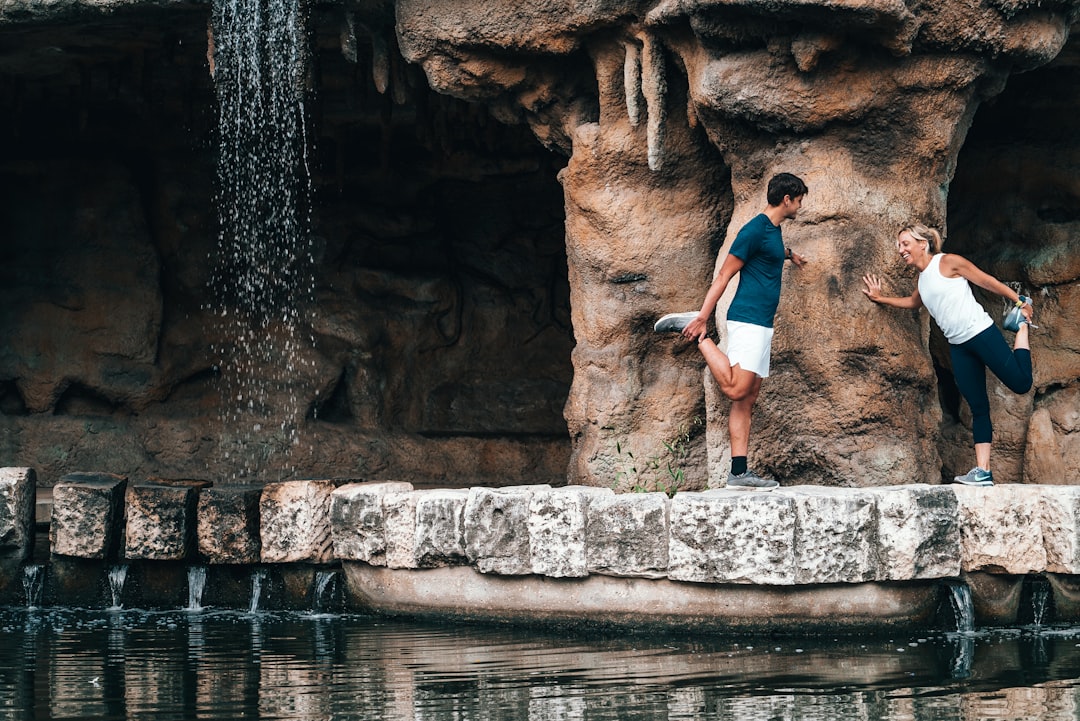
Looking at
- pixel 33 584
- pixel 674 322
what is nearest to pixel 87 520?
pixel 33 584

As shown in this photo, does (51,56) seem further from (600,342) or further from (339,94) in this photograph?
(600,342)

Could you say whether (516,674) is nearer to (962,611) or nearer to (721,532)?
(721,532)

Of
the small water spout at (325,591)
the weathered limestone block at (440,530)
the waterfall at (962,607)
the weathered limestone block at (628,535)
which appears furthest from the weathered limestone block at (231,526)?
the waterfall at (962,607)

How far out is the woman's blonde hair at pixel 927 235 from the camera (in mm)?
8344

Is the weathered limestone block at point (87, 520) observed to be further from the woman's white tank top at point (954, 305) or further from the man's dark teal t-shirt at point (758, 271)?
the woman's white tank top at point (954, 305)

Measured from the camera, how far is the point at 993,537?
750 centimetres

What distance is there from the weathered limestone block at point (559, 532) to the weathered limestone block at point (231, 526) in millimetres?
2014

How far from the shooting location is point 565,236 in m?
11.1

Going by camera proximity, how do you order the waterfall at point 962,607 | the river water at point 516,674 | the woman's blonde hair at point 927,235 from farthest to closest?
the woman's blonde hair at point 927,235
the waterfall at point 962,607
the river water at point 516,674

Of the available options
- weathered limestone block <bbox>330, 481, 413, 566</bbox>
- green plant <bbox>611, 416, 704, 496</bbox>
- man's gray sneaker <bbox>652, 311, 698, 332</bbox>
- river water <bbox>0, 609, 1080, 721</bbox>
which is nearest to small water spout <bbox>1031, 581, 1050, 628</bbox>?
river water <bbox>0, 609, 1080, 721</bbox>

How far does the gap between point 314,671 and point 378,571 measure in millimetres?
1679

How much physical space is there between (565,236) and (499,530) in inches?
149

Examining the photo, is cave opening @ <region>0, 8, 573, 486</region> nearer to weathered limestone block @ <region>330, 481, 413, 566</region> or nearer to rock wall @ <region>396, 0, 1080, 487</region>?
rock wall @ <region>396, 0, 1080, 487</region>

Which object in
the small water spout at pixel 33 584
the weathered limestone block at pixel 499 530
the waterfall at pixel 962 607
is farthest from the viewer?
the small water spout at pixel 33 584
